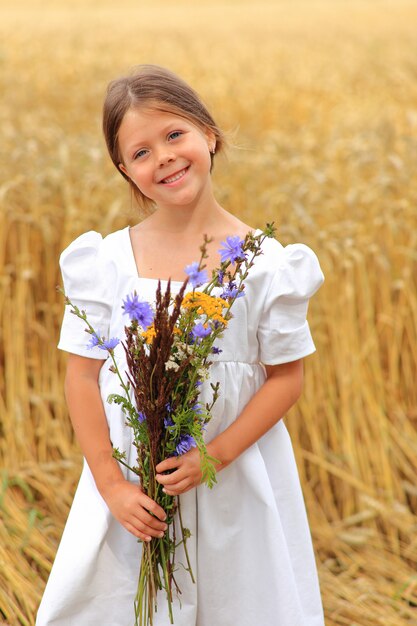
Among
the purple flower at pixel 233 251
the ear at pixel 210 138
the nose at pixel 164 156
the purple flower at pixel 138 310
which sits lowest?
the purple flower at pixel 138 310

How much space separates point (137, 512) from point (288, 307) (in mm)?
408

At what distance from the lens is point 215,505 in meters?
1.50

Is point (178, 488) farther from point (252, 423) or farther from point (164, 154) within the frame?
point (164, 154)

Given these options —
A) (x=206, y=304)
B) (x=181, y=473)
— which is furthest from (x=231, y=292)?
(x=181, y=473)

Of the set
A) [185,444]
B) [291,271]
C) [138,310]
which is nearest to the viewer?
[138,310]

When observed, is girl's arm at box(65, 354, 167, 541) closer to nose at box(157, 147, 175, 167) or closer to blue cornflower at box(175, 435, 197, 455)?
blue cornflower at box(175, 435, 197, 455)

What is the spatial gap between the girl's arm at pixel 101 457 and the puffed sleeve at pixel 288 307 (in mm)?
295

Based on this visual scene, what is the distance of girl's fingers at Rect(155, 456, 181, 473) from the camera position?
1.33 meters

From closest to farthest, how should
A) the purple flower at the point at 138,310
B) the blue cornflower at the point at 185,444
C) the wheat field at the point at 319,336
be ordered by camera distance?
the purple flower at the point at 138,310
the blue cornflower at the point at 185,444
the wheat field at the point at 319,336

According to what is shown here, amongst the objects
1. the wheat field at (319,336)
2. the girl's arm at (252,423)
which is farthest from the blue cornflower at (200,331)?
the wheat field at (319,336)

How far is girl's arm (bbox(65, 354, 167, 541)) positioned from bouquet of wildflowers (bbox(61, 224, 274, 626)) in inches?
1.0

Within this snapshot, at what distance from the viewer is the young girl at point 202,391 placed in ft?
4.68

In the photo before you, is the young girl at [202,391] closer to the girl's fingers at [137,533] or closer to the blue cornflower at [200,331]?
the girl's fingers at [137,533]

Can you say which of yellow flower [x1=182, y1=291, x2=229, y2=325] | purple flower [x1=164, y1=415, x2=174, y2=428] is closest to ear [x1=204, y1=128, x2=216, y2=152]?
yellow flower [x1=182, y1=291, x2=229, y2=325]
